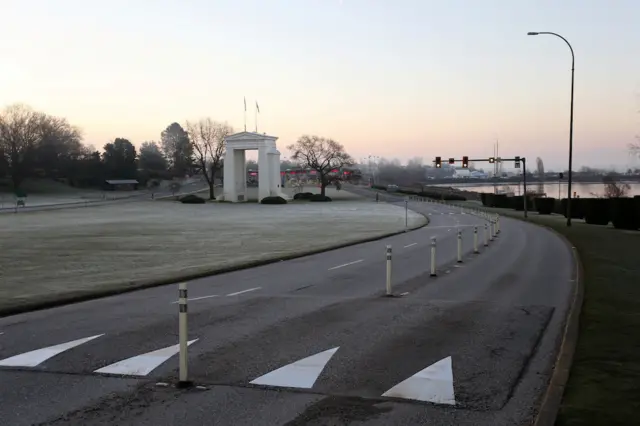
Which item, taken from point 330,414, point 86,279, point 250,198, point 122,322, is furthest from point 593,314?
point 250,198

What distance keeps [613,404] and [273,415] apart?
331 centimetres

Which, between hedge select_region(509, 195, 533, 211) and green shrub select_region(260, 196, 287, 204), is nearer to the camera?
hedge select_region(509, 195, 533, 211)

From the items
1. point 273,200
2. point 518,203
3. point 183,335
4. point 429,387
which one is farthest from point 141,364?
point 273,200

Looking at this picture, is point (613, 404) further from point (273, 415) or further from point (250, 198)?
point (250, 198)

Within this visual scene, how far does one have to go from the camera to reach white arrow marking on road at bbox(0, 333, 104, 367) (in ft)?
24.9

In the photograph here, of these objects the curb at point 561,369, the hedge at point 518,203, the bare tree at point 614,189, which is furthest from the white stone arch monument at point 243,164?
the curb at point 561,369

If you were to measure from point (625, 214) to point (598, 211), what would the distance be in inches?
287

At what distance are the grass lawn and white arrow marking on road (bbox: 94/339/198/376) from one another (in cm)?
469

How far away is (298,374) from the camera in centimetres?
707

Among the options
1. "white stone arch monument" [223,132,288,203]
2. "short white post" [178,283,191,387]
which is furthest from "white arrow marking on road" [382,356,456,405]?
"white stone arch monument" [223,132,288,203]

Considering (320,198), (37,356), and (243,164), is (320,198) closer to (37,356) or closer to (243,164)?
(243,164)

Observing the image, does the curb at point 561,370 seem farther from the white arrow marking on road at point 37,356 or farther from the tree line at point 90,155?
the tree line at point 90,155

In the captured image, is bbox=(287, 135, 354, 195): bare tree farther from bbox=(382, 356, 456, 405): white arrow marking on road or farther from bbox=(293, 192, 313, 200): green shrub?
bbox=(382, 356, 456, 405): white arrow marking on road

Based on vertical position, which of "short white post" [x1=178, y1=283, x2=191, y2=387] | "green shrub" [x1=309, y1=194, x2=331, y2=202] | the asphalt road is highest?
"short white post" [x1=178, y1=283, x2=191, y2=387]
